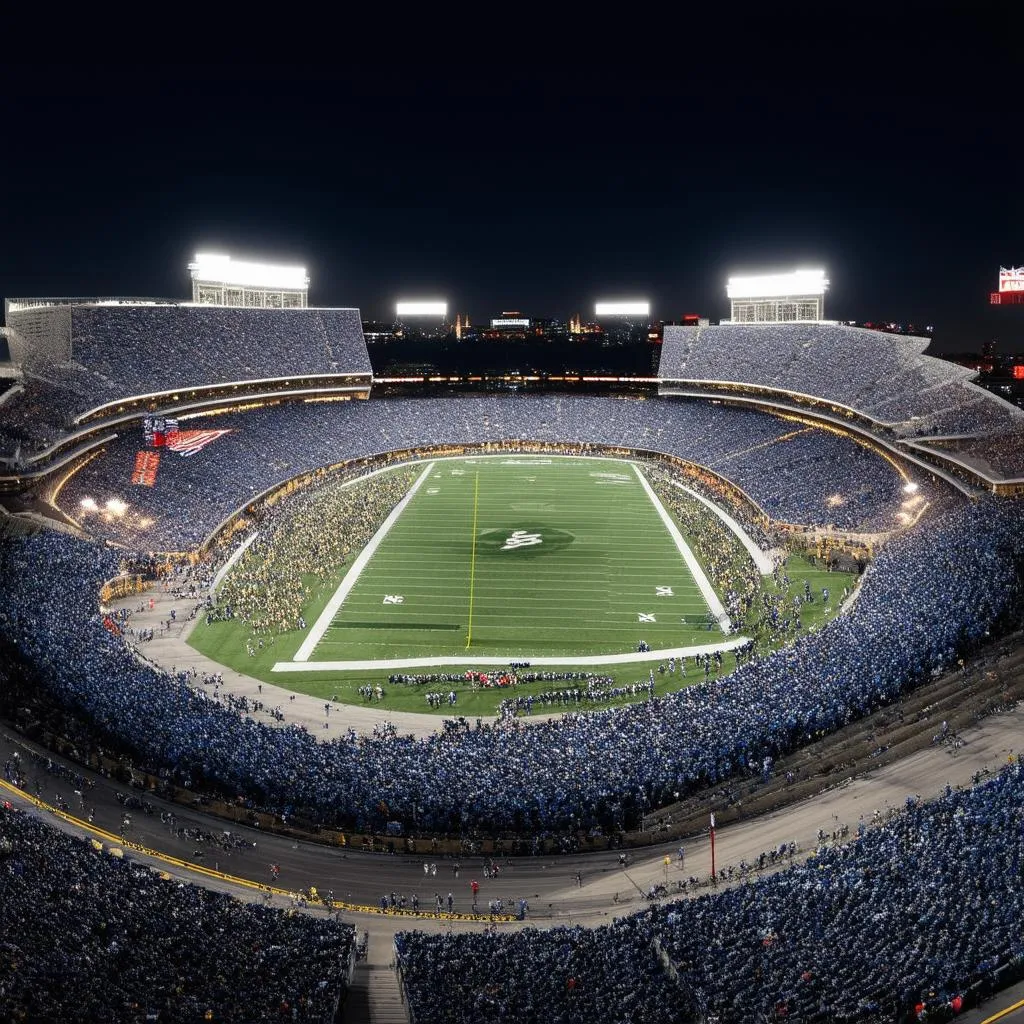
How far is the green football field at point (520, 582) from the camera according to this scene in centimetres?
3391

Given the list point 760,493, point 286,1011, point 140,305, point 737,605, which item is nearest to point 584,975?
point 286,1011

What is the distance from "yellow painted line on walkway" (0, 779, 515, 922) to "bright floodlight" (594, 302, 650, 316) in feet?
312

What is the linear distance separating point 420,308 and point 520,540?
65.7 m

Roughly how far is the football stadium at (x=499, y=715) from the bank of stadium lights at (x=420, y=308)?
4804 cm

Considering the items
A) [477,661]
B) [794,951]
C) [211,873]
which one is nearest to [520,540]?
[477,661]

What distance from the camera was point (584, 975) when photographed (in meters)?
14.9

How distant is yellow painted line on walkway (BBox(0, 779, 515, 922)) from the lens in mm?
18603

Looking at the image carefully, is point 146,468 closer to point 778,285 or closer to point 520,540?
point 520,540

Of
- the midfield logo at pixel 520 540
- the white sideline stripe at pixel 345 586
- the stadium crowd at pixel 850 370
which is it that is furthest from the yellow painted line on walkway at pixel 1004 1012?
the stadium crowd at pixel 850 370

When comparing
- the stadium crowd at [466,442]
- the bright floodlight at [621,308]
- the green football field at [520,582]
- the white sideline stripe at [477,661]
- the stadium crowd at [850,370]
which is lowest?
the white sideline stripe at [477,661]

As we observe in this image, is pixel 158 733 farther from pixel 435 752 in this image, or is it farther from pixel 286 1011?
pixel 286 1011

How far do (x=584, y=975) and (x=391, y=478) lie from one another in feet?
163

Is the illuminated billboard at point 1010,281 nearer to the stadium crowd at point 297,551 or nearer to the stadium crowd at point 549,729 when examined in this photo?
the stadium crowd at point 549,729

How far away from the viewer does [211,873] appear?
19.8 metres
